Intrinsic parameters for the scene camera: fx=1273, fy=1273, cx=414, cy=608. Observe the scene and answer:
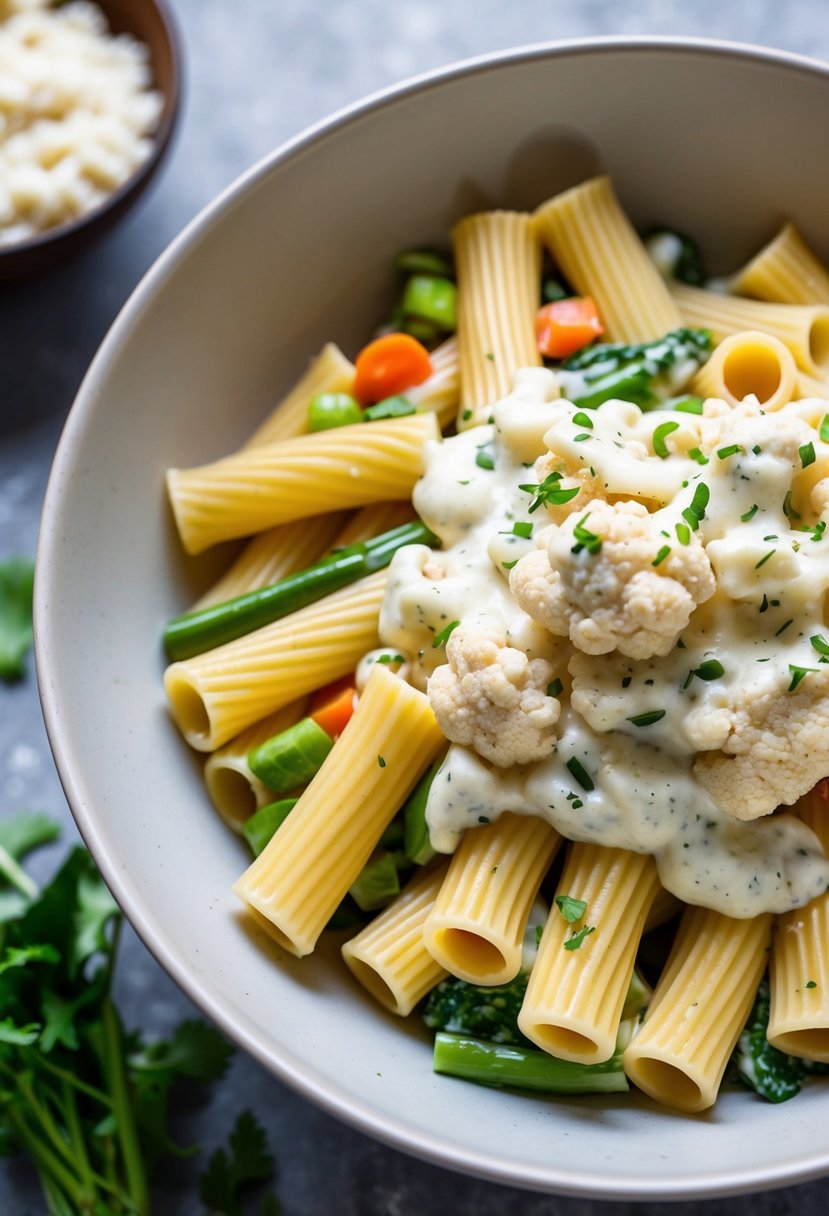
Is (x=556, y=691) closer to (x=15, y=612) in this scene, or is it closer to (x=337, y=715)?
(x=337, y=715)

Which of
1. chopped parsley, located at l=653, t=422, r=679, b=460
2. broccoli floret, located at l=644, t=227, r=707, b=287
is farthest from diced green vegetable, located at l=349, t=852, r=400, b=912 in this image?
broccoli floret, located at l=644, t=227, r=707, b=287

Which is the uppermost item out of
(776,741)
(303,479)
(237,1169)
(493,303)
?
(493,303)

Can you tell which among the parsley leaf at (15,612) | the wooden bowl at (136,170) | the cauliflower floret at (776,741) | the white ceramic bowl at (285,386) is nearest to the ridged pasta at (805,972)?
the white ceramic bowl at (285,386)

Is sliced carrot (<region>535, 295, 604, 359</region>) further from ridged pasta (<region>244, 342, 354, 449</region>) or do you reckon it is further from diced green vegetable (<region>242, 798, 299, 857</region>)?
diced green vegetable (<region>242, 798, 299, 857</region>)

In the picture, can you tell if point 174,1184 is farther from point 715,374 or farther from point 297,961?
point 715,374

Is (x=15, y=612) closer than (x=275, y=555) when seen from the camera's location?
No

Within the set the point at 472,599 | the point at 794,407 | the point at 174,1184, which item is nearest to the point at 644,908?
the point at 472,599

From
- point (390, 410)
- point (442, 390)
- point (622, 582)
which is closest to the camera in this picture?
point (622, 582)

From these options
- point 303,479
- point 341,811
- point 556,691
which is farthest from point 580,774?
point 303,479
